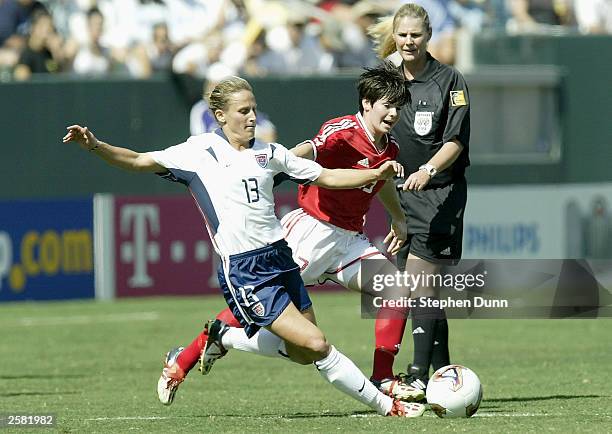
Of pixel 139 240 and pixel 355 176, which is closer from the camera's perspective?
pixel 355 176

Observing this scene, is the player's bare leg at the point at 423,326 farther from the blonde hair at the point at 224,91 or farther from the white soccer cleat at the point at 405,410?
the blonde hair at the point at 224,91

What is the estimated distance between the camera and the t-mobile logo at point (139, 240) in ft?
57.5

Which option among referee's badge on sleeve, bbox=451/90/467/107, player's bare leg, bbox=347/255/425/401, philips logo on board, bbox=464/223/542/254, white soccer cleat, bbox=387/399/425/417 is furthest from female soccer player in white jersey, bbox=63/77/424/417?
philips logo on board, bbox=464/223/542/254

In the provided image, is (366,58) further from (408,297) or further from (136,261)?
(408,297)

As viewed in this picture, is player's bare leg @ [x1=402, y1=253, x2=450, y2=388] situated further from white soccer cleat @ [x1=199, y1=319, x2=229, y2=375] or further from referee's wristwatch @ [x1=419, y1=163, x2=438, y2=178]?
white soccer cleat @ [x1=199, y1=319, x2=229, y2=375]

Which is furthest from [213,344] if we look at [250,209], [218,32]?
[218,32]

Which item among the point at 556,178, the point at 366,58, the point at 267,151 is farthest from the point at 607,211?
the point at 267,151

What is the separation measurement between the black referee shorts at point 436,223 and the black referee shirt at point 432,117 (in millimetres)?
84

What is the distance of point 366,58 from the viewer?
20094mm

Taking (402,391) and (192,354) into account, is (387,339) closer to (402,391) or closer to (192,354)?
(402,391)

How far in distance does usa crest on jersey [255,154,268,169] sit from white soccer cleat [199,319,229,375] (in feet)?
4.12

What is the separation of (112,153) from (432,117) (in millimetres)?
2455

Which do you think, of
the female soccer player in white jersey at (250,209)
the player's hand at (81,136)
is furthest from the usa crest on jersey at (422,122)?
the player's hand at (81,136)

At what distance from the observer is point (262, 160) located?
8.15 metres
